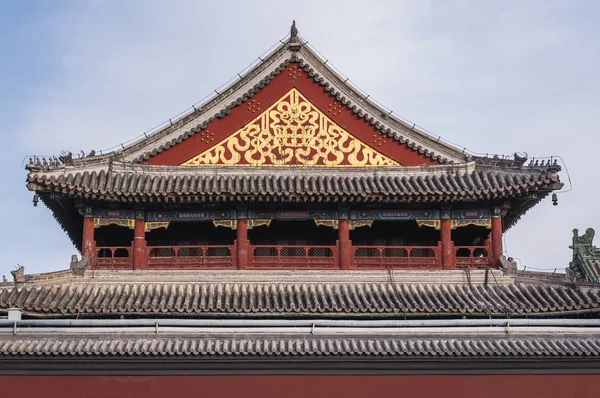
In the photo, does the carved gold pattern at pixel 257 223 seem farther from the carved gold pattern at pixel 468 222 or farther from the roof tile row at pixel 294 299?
the carved gold pattern at pixel 468 222

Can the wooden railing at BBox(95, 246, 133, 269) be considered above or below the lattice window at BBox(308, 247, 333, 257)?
below

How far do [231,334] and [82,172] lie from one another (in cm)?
691

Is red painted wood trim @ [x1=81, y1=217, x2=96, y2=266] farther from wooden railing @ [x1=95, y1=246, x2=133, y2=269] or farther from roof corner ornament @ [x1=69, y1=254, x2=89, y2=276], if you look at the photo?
roof corner ornament @ [x1=69, y1=254, x2=89, y2=276]

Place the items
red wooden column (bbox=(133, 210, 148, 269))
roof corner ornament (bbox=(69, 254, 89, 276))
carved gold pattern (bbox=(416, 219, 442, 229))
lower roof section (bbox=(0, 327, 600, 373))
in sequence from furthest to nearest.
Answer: carved gold pattern (bbox=(416, 219, 442, 229))
red wooden column (bbox=(133, 210, 148, 269))
roof corner ornament (bbox=(69, 254, 89, 276))
lower roof section (bbox=(0, 327, 600, 373))

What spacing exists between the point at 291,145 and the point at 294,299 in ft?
16.5

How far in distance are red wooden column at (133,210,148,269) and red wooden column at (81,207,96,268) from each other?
3.84ft

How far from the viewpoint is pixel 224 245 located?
2622 cm

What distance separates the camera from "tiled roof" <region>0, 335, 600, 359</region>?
73.2 feet

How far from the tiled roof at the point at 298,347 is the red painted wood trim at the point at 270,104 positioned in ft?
20.4

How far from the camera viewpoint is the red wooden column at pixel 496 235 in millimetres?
26062

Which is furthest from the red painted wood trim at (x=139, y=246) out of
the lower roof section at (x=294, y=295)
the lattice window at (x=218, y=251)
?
the lattice window at (x=218, y=251)

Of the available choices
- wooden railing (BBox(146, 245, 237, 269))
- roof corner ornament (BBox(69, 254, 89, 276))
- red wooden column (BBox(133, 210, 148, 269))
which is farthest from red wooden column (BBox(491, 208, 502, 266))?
roof corner ornament (BBox(69, 254, 89, 276))
